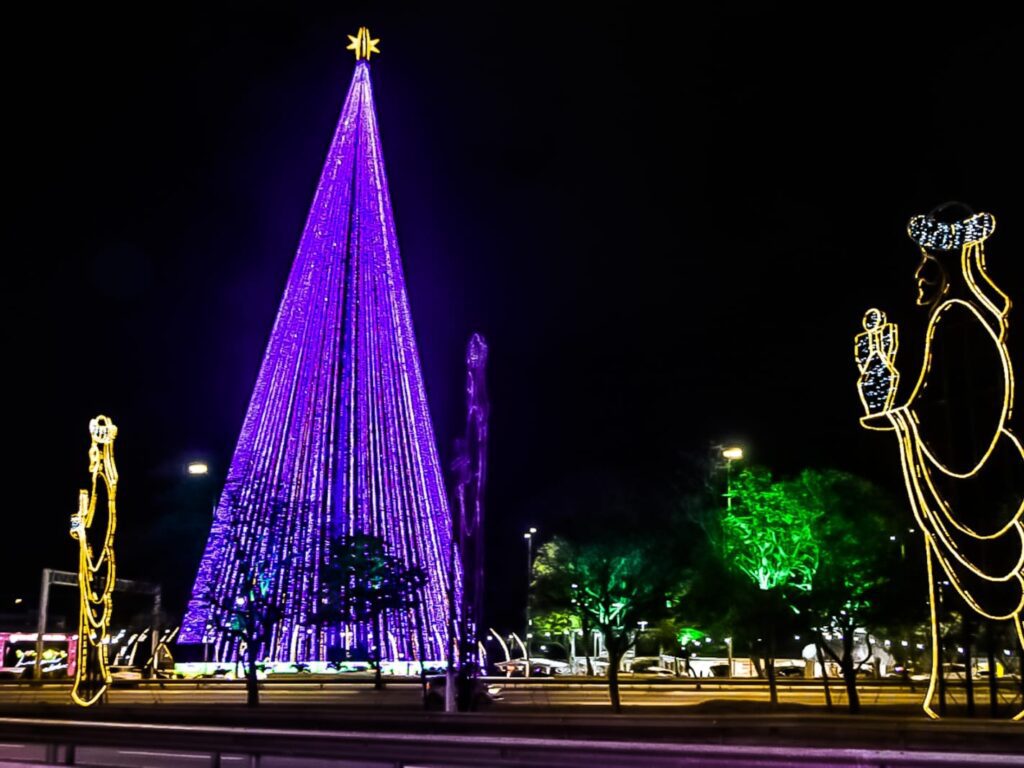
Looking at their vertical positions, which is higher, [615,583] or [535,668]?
[615,583]

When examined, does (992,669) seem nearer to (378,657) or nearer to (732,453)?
(732,453)

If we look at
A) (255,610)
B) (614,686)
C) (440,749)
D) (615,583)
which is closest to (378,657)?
(255,610)

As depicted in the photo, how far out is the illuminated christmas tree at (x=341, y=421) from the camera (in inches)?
1469

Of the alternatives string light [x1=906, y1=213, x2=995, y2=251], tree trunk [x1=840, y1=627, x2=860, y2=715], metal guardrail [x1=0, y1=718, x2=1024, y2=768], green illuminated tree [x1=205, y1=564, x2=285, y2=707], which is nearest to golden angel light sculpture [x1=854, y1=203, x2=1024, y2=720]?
string light [x1=906, y1=213, x2=995, y2=251]

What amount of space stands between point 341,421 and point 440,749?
27.0m

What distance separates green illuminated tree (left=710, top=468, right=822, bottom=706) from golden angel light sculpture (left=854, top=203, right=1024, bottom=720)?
9227 millimetres

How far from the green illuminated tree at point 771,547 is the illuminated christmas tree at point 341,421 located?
32.3 ft

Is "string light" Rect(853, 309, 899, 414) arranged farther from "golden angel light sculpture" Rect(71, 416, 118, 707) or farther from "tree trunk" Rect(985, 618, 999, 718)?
A: "golden angel light sculpture" Rect(71, 416, 118, 707)

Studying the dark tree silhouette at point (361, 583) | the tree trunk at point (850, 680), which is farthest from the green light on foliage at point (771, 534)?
the dark tree silhouette at point (361, 583)

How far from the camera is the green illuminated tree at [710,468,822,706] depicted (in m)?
33.9

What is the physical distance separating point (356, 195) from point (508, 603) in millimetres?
59854

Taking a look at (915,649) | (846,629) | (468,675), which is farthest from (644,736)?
(915,649)

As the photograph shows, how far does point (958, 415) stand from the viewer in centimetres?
2475

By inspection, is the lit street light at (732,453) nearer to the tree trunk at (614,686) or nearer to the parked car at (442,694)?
the tree trunk at (614,686)
